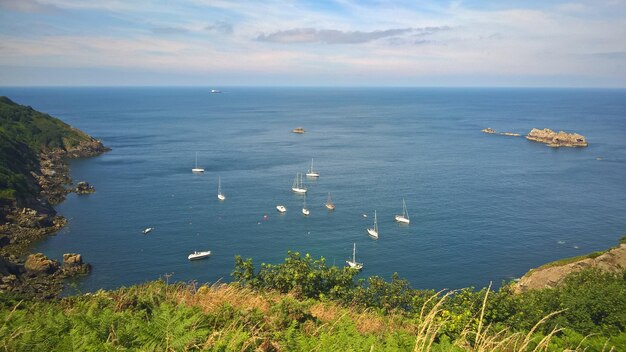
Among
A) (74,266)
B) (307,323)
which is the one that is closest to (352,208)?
(74,266)

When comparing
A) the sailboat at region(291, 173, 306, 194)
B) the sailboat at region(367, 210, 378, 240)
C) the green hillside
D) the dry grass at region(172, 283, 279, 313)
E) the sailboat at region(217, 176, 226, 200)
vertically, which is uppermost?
the dry grass at region(172, 283, 279, 313)

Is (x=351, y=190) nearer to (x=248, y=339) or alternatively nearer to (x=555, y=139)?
(x=248, y=339)

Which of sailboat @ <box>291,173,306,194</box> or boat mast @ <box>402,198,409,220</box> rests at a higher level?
sailboat @ <box>291,173,306,194</box>

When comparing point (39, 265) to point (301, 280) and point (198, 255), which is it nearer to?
point (198, 255)

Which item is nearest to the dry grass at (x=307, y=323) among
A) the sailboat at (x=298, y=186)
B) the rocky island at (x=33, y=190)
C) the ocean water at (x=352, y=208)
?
the rocky island at (x=33, y=190)

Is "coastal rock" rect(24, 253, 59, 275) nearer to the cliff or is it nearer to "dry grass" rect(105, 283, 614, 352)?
"dry grass" rect(105, 283, 614, 352)

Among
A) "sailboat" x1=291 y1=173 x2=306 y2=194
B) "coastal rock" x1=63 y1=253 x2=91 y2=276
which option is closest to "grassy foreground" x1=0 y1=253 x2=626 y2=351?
"coastal rock" x1=63 y1=253 x2=91 y2=276
